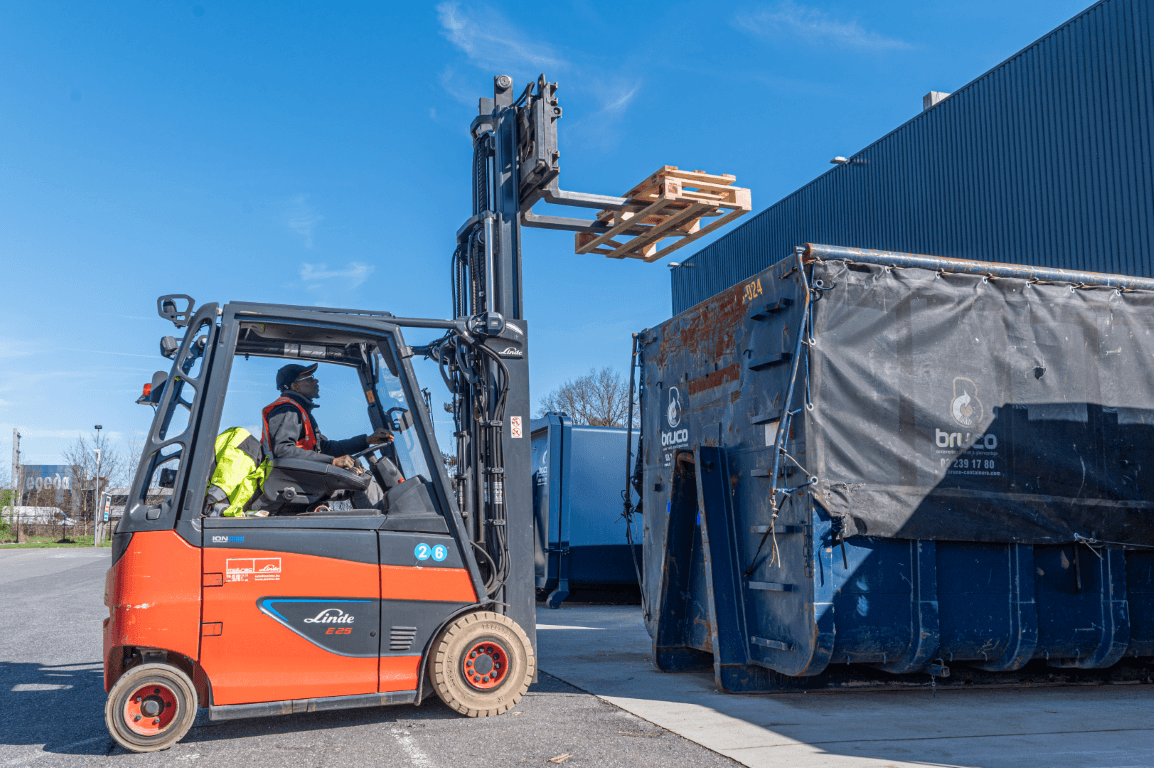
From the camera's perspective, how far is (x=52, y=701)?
20.6 ft

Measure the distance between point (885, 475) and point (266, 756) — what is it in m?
4.19

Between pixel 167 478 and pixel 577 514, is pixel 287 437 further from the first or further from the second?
pixel 577 514

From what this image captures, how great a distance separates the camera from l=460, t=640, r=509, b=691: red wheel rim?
534cm

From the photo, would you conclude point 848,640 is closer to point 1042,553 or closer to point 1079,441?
point 1042,553

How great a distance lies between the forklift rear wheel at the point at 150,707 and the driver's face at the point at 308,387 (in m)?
1.73

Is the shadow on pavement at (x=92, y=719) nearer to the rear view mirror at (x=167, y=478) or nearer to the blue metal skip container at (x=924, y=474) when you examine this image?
the rear view mirror at (x=167, y=478)

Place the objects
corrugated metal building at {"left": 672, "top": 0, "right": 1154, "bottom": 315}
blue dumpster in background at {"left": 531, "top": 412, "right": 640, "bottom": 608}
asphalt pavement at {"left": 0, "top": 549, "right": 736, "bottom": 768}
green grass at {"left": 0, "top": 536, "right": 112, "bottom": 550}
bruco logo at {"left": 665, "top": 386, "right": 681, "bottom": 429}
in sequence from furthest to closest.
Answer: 1. green grass at {"left": 0, "top": 536, "right": 112, "bottom": 550}
2. corrugated metal building at {"left": 672, "top": 0, "right": 1154, "bottom": 315}
3. blue dumpster in background at {"left": 531, "top": 412, "right": 640, "bottom": 608}
4. bruco logo at {"left": 665, "top": 386, "right": 681, "bottom": 429}
5. asphalt pavement at {"left": 0, "top": 549, "right": 736, "bottom": 768}

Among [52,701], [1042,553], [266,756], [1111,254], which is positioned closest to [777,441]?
[1042,553]

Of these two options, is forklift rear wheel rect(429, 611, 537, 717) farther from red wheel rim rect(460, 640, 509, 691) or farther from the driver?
the driver

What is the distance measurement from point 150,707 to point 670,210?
4619mm

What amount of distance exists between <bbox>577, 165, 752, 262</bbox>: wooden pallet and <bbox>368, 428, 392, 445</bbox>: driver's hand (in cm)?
232

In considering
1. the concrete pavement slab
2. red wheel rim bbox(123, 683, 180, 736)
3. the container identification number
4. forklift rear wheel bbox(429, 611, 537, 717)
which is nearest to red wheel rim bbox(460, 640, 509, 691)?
forklift rear wheel bbox(429, 611, 537, 717)

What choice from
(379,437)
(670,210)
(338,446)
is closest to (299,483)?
(338,446)

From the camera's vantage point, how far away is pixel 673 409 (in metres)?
7.67
